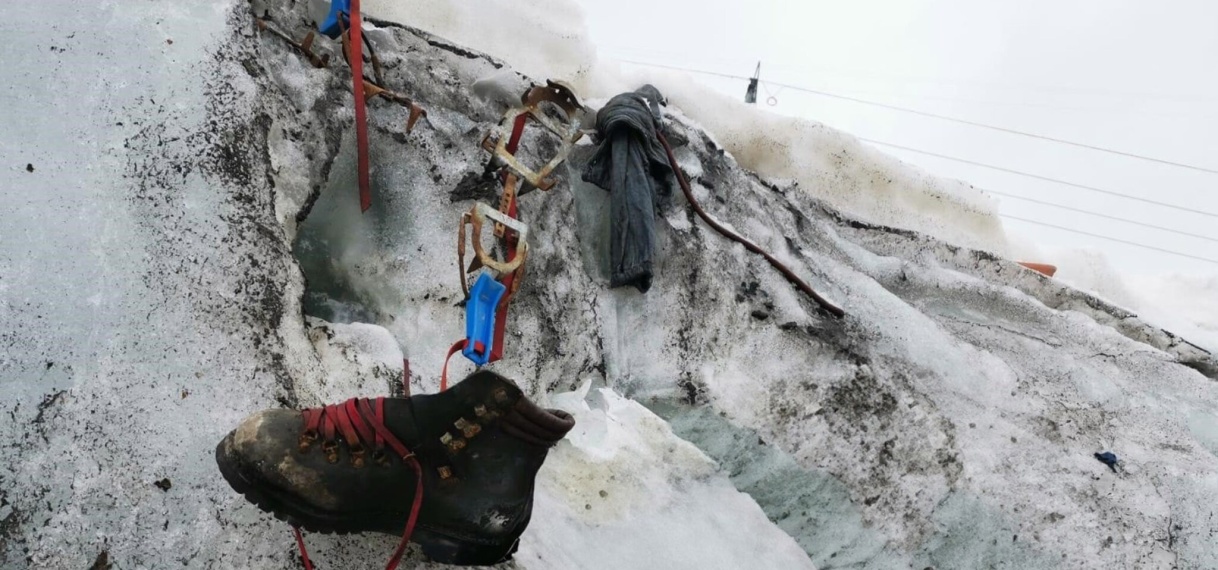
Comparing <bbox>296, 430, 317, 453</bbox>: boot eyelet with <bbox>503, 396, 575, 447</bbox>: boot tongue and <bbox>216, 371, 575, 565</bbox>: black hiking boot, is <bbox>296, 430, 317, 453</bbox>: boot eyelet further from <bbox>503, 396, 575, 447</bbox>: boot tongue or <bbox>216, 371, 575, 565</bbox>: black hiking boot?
<bbox>503, 396, 575, 447</bbox>: boot tongue

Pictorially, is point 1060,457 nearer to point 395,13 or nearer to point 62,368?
point 62,368

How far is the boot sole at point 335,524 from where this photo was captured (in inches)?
65.8

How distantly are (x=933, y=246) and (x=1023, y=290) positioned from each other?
57cm

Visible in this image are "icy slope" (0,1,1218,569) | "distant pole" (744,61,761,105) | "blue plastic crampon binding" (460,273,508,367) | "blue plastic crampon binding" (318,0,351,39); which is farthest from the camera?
"distant pole" (744,61,761,105)

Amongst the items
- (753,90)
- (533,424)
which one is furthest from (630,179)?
(753,90)

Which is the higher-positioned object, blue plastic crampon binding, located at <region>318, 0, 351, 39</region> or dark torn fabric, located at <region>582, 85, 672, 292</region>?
blue plastic crampon binding, located at <region>318, 0, 351, 39</region>

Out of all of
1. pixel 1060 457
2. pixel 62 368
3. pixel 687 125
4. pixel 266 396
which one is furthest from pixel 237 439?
pixel 1060 457

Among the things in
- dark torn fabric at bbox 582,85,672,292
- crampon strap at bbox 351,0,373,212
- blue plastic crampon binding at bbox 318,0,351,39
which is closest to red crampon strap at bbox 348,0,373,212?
crampon strap at bbox 351,0,373,212

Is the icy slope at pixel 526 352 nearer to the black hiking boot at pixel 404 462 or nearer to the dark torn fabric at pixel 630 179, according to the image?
the dark torn fabric at pixel 630 179

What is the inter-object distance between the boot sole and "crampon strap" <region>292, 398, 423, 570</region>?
11 centimetres

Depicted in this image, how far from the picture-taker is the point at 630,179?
3.16 metres

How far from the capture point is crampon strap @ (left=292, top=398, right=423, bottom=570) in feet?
5.64

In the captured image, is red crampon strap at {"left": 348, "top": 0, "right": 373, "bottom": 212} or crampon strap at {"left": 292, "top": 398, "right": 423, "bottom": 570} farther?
red crampon strap at {"left": 348, "top": 0, "right": 373, "bottom": 212}

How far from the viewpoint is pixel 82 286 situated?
1.90 m
